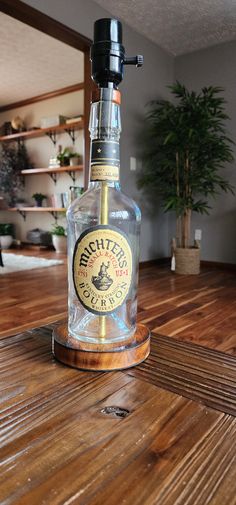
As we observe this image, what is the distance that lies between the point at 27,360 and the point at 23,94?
4.75 meters

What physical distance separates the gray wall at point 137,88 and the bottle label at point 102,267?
2.21 metres

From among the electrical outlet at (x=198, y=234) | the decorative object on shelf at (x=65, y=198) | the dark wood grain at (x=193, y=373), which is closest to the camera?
the dark wood grain at (x=193, y=373)

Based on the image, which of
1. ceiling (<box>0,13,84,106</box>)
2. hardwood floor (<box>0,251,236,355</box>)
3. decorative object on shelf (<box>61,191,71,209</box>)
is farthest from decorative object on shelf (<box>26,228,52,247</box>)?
hardwood floor (<box>0,251,236,355</box>)

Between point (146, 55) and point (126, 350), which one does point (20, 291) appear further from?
point (146, 55)

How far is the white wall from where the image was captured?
4.48 m

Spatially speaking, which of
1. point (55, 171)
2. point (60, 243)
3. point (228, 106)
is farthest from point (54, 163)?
point (228, 106)

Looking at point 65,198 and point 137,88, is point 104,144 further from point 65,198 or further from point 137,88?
point 65,198

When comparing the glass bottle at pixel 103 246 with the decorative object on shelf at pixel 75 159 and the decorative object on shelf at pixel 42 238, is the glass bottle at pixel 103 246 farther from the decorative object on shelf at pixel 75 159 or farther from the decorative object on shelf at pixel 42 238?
the decorative object on shelf at pixel 42 238

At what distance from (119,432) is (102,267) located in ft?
0.95

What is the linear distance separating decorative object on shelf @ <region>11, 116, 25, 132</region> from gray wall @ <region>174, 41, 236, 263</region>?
2487 mm

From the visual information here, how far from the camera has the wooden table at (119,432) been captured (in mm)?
419

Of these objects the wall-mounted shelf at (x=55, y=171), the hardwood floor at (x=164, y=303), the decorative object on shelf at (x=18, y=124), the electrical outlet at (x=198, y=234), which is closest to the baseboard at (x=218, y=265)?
the electrical outlet at (x=198, y=234)

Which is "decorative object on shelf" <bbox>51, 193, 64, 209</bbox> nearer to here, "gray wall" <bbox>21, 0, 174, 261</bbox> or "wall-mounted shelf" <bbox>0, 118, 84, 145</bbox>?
"wall-mounted shelf" <bbox>0, 118, 84, 145</bbox>

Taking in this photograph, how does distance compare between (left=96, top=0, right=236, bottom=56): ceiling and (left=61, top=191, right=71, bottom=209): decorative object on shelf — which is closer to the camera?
(left=96, top=0, right=236, bottom=56): ceiling
